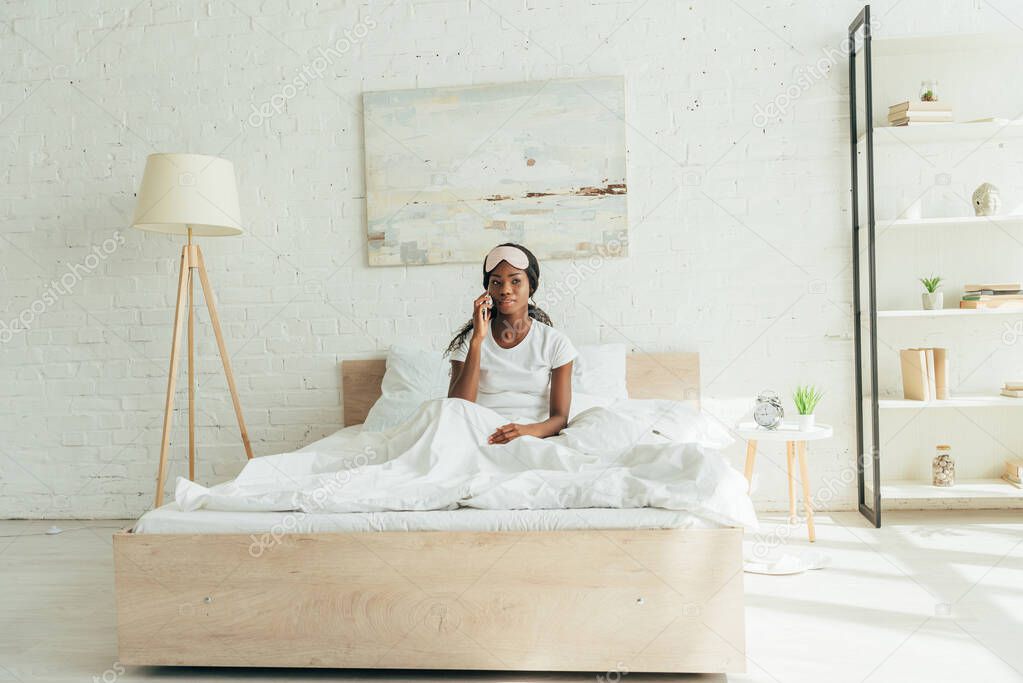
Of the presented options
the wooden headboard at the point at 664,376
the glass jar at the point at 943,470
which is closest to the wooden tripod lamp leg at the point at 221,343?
the wooden headboard at the point at 664,376

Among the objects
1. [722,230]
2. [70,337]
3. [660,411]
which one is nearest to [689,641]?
[660,411]

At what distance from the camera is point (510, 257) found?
2834mm

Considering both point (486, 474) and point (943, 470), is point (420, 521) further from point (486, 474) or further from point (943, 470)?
point (943, 470)

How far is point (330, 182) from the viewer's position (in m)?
3.75

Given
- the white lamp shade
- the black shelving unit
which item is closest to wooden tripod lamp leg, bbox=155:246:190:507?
the white lamp shade

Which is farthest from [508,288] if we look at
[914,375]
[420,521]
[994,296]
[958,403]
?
[994,296]

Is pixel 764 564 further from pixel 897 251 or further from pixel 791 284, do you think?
pixel 897 251

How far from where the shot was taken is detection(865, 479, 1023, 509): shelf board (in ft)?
10.7

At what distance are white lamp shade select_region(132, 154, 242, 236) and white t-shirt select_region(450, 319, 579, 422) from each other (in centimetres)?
128

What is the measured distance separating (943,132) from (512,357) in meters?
1.99

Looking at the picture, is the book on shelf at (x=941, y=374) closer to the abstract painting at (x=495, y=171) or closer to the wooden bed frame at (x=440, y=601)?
the abstract painting at (x=495, y=171)

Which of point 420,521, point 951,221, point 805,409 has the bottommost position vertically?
point 420,521

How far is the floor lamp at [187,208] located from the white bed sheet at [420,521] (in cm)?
139

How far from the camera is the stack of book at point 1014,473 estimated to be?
132 inches
